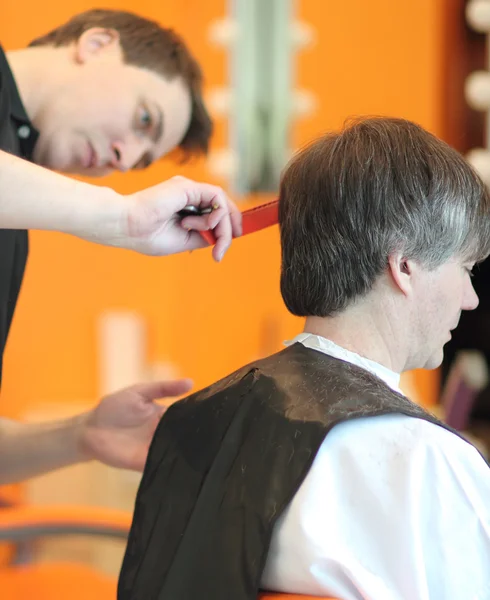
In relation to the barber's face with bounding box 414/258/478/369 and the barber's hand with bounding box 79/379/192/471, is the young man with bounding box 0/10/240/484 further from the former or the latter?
the barber's face with bounding box 414/258/478/369

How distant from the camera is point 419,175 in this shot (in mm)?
1264

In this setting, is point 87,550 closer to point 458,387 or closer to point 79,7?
point 458,387

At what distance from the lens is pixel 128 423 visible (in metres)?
1.73

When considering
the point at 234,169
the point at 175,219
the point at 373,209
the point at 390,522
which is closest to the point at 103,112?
the point at 175,219

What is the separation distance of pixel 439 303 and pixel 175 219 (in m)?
0.45

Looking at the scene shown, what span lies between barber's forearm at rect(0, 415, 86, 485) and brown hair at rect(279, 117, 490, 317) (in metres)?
0.71

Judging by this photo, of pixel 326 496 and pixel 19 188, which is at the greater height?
pixel 19 188

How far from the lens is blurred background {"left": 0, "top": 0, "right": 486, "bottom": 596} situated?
3.65 metres

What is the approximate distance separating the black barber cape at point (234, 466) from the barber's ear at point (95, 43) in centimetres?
85

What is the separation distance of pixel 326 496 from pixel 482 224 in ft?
1.68

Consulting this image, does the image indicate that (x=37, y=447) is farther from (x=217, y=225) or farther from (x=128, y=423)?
(x=217, y=225)

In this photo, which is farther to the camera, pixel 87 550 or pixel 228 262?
pixel 228 262

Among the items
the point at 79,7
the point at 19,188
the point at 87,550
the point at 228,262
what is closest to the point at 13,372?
the point at 87,550

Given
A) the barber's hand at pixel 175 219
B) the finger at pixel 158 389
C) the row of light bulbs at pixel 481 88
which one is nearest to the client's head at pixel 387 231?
the barber's hand at pixel 175 219
